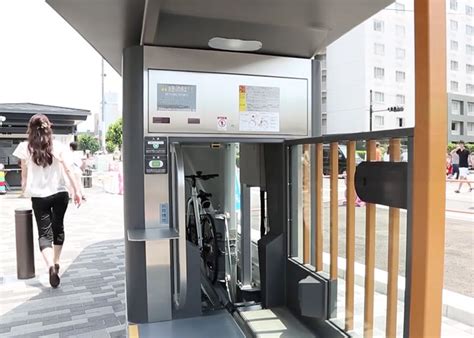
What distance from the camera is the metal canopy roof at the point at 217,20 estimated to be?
2055 millimetres

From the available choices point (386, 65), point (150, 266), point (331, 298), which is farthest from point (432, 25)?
point (150, 266)

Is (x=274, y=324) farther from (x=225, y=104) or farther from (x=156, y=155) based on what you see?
(x=225, y=104)

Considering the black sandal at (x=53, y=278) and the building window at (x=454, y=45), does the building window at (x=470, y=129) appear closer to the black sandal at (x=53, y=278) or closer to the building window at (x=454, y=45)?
the building window at (x=454, y=45)

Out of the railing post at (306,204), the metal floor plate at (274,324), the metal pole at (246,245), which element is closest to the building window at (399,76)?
the railing post at (306,204)

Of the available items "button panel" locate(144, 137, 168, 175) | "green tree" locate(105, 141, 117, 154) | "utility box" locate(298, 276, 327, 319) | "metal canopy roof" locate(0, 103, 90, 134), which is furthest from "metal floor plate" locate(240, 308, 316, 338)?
"green tree" locate(105, 141, 117, 154)

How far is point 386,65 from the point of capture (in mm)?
1417

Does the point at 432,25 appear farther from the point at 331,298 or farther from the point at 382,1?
the point at 331,298

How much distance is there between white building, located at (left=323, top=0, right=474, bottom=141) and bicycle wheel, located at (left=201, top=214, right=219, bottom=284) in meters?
1.66

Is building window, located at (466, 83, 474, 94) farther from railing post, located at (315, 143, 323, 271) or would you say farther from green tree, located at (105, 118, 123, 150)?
green tree, located at (105, 118, 123, 150)

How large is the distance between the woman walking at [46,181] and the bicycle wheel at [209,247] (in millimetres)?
1370

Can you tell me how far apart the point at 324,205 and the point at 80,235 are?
15.9ft

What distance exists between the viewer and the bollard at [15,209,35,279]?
3.94 m

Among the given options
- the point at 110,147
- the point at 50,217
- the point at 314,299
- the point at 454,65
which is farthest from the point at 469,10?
the point at 110,147

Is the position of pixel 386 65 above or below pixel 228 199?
above
